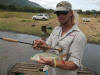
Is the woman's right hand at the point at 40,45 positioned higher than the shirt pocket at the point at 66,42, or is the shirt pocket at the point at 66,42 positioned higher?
the shirt pocket at the point at 66,42

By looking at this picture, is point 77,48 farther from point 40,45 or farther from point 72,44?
point 40,45

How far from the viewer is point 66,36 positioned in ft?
9.40

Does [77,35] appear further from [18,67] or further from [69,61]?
[18,67]

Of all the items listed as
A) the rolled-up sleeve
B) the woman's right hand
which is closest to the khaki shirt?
the rolled-up sleeve

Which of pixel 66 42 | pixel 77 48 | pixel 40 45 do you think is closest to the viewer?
pixel 77 48

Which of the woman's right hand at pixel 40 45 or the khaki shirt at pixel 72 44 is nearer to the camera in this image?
the khaki shirt at pixel 72 44

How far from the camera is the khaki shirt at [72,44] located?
8.84 feet

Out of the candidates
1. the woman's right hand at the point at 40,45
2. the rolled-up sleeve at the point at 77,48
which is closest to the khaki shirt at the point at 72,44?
the rolled-up sleeve at the point at 77,48

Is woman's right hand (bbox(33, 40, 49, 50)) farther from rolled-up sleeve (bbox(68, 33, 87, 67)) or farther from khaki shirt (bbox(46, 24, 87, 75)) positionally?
rolled-up sleeve (bbox(68, 33, 87, 67))

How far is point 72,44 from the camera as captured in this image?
108 inches

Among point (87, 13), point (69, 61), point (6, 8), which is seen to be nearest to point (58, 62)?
point (69, 61)

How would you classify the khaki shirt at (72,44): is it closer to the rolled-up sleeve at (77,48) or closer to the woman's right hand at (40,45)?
the rolled-up sleeve at (77,48)

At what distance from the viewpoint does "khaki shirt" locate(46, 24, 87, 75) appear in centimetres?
269

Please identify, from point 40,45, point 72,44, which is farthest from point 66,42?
point 40,45
